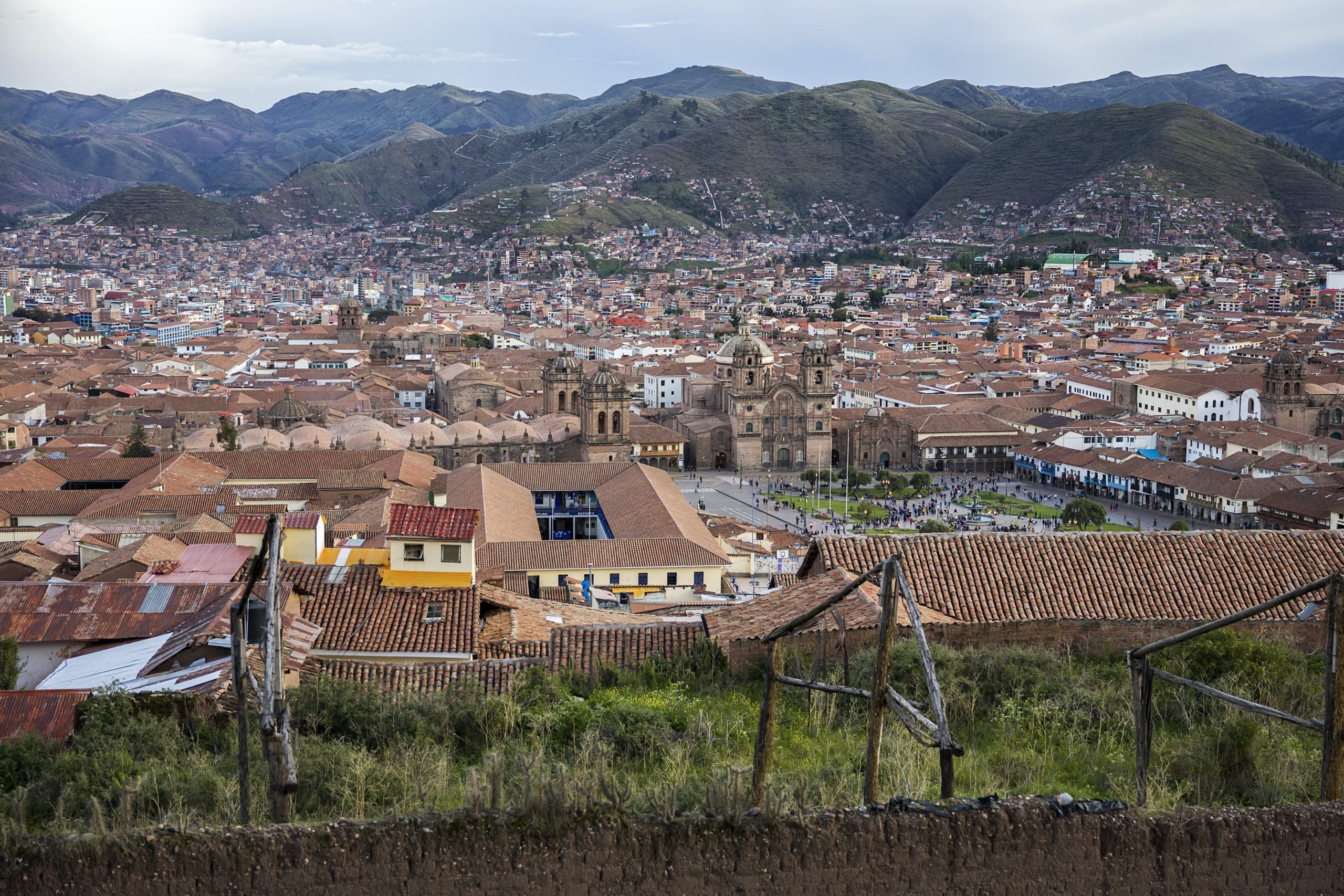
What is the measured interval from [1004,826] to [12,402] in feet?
155

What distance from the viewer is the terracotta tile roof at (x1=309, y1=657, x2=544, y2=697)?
9.16 meters

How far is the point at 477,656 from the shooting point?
35.4 ft

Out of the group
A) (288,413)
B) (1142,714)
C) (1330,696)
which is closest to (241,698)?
(1142,714)

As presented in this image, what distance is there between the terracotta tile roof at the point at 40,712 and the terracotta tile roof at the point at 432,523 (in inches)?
176

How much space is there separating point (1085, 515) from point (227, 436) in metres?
23.3

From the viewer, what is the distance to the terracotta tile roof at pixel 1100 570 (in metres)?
10.6

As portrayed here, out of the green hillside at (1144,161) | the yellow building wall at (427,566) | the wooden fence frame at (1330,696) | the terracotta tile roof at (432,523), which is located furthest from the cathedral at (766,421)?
the green hillside at (1144,161)

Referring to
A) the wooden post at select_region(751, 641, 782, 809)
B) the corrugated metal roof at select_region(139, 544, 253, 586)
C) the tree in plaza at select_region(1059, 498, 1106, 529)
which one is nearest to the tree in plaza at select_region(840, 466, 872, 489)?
the tree in plaza at select_region(1059, 498, 1106, 529)

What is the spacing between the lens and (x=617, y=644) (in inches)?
408

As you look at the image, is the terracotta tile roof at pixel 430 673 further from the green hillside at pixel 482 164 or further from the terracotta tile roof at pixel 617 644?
the green hillside at pixel 482 164

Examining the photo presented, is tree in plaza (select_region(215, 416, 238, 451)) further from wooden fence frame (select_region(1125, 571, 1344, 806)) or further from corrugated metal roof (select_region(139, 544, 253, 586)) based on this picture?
wooden fence frame (select_region(1125, 571, 1344, 806))

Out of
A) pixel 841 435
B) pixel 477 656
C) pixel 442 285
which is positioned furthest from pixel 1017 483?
pixel 442 285

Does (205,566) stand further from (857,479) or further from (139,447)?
(857,479)

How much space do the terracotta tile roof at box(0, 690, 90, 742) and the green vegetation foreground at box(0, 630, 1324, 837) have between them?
0.93 feet
